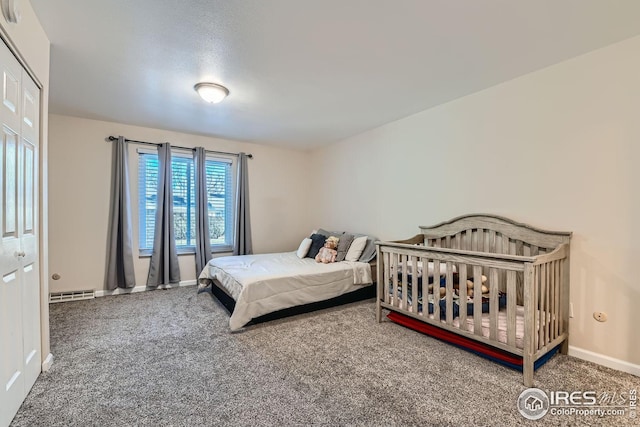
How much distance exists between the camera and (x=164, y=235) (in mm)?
4113

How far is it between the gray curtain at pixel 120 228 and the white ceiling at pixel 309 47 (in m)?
0.79

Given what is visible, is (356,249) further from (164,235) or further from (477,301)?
(164,235)

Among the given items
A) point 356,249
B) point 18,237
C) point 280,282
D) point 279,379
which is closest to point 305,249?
point 356,249

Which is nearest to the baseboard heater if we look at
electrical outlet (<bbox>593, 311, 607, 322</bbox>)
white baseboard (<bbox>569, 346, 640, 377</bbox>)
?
white baseboard (<bbox>569, 346, 640, 377</bbox>)

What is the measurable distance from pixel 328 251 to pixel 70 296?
3.37 m

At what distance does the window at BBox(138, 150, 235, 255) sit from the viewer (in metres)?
4.18

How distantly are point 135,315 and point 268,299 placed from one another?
1.54 metres

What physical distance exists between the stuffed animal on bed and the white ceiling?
68.9 inches

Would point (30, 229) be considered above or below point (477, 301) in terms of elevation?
above

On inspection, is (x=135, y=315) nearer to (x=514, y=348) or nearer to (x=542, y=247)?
(x=514, y=348)

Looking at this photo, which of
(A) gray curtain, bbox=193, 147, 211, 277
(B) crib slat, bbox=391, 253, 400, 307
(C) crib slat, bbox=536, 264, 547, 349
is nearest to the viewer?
(C) crib slat, bbox=536, 264, 547, 349

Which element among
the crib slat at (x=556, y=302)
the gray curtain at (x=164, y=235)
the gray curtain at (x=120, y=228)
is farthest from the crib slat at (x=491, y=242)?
the gray curtain at (x=120, y=228)

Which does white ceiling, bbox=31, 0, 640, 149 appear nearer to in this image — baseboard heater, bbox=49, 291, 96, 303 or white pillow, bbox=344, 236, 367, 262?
white pillow, bbox=344, 236, 367, 262

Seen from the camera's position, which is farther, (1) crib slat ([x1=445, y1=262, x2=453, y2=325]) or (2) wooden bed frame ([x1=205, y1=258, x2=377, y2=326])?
(2) wooden bed frame ([x1=205, y1=258, x2=377, y2=326])
